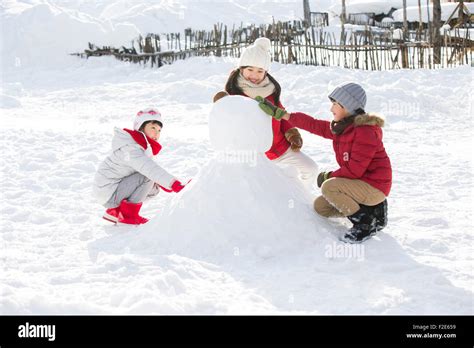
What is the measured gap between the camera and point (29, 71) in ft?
50.9

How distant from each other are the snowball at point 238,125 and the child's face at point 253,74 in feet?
1.41

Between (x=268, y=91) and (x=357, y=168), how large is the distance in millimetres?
973

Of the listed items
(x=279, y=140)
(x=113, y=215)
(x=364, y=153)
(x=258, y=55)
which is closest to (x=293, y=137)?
(x=279, y=140)

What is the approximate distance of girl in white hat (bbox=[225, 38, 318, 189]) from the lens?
13.2ft

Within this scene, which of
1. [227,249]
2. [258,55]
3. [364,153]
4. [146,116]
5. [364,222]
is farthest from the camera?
[146,116]

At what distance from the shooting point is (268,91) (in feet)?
13.4

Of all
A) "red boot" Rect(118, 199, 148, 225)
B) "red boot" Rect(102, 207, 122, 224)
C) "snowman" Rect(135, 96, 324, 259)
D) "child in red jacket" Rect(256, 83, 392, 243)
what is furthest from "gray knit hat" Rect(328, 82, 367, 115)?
"red boot" Rect(102, 207, 122, 224)

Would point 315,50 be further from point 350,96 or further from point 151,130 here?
point 350,96

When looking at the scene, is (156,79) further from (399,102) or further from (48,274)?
(48,274)

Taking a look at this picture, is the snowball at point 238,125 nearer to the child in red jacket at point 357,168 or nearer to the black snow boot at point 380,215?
the child in red jacket at point 357,168

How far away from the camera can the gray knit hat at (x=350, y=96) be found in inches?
140

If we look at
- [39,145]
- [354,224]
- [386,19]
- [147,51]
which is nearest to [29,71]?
[147,51]

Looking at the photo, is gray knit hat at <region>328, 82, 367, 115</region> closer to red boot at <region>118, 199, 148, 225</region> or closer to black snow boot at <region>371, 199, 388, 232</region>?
black snow boot at <region>371, 199, 388, 232</region>

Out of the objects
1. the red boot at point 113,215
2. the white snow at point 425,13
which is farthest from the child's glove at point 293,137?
the white snow at point 425,13
